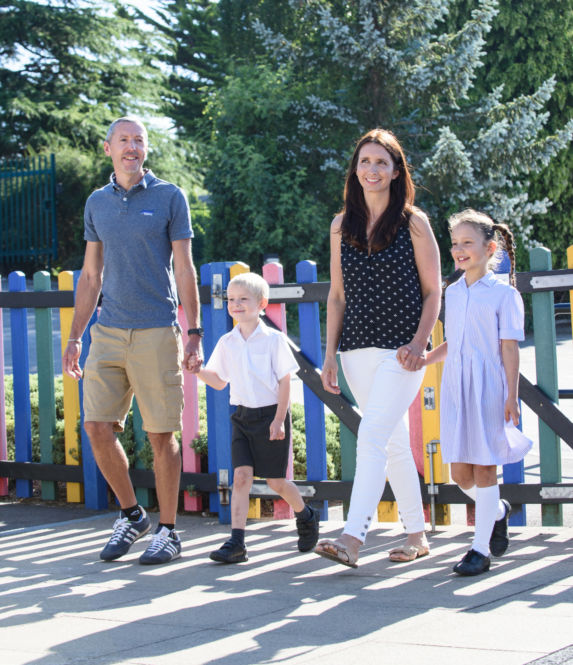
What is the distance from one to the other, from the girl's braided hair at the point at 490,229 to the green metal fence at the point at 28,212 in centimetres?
1707

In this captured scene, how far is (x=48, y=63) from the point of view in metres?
26.7

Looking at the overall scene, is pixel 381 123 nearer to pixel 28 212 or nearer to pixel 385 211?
pixel 28 212

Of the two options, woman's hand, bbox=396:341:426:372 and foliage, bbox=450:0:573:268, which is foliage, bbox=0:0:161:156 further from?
woman's hand, bbox=396:341:426:372

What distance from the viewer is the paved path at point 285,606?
3090 mm

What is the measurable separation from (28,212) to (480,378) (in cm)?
1793

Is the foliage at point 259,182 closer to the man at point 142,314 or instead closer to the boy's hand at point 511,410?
the man at point 142,314

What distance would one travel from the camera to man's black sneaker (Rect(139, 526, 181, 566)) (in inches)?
177

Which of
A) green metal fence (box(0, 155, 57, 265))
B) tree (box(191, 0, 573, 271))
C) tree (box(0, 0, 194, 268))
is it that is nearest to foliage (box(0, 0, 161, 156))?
tree (box(0, 0, 194, 268))

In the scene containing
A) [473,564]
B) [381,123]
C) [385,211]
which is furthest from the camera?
[381,123]

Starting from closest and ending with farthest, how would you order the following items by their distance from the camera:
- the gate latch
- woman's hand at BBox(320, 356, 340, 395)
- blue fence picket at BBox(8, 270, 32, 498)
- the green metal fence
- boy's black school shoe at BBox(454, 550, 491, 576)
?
boy's black school shoe at BBox(454, 550, 491, 576), woman's hand at BBox(320, 356, 340, 395), the gate latch, blue fence picket at BBox(8, 270, 32, 498), the green metal fence

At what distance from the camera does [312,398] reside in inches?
207

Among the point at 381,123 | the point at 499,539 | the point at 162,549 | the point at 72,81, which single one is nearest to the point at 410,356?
the point at 499,539

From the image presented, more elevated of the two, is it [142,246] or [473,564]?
[142,246]

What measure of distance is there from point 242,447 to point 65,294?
6.26 ft
